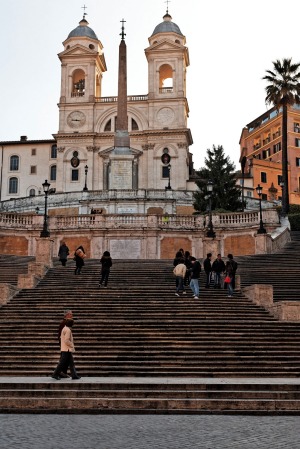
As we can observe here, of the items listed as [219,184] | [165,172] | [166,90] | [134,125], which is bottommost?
[219,184]

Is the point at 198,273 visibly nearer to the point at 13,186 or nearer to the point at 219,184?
the point at 219,184

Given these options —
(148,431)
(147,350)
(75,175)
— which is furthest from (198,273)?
(75,175)

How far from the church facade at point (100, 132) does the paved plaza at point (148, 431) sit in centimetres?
6437

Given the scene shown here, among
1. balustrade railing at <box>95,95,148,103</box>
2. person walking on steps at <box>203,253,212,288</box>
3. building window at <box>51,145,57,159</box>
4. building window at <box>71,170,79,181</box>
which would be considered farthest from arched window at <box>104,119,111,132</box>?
person walking on steps at <box>203,253,212,288</box>

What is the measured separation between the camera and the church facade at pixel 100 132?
269 feet

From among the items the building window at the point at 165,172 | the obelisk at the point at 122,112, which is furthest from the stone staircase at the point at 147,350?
the building window at the point at 165,172

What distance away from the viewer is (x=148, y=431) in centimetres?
1120

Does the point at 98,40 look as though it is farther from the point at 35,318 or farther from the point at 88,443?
the point at 88,443

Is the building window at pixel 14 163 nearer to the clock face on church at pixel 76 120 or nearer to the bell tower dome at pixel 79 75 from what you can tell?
the bell tower dome at pixel 79 75

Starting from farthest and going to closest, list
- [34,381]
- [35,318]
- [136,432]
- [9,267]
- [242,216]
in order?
[242,216]
[9,267]
[35,318]
[34,381]
[136,432]

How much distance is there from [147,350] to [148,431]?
6362 mm

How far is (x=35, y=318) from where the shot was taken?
20359 mm

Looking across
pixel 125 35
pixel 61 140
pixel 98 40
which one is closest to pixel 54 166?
pixel 61 140

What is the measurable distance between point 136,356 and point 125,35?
5298 cm
